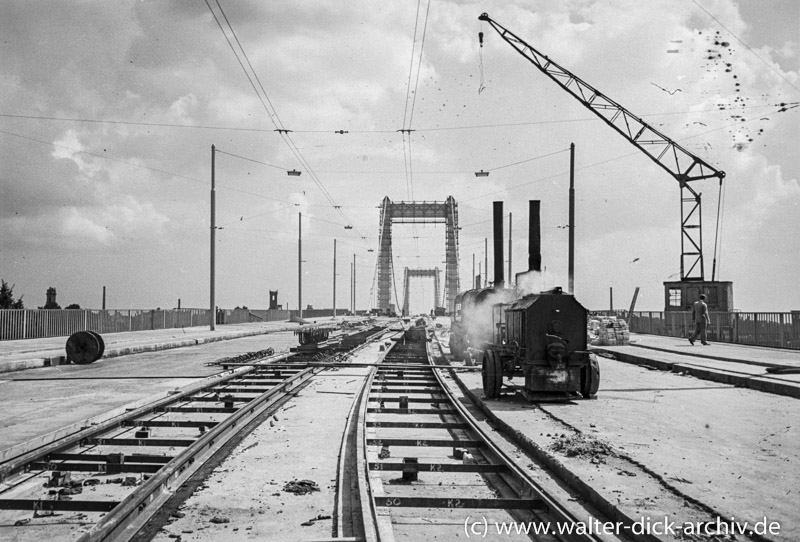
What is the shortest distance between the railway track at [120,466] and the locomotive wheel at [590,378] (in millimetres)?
5644

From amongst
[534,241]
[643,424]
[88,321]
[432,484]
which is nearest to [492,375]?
[643,424]

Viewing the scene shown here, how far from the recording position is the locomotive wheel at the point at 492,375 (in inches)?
477

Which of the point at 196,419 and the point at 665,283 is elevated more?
the point at 665,283

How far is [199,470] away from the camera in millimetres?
6656

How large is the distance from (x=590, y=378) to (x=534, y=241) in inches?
172

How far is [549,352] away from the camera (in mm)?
11641

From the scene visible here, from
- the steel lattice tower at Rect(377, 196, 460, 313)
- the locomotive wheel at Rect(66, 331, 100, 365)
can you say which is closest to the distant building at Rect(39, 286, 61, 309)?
the locomotive wheel at Rect(66, 331, 100, 365)

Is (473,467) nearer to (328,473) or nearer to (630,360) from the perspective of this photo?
(328,473)

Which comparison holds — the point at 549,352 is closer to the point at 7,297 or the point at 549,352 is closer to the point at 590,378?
the point at 590,378

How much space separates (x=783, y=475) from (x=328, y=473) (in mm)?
4542

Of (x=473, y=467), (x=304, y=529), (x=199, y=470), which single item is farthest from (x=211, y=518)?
(x=473, y=467)

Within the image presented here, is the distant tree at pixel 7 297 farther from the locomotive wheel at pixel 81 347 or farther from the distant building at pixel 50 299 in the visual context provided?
the locomotive wheel at pixel 81 347

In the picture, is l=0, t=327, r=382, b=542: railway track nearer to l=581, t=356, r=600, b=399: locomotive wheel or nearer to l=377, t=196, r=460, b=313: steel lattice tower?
l=581, t=356, r=600, b=399: locomotive wheel

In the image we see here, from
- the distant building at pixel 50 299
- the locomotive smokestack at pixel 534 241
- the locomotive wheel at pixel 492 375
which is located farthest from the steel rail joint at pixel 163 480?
the distant building at pixel 50 299
